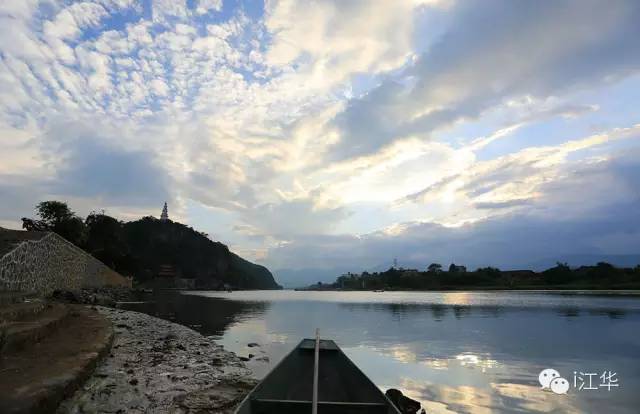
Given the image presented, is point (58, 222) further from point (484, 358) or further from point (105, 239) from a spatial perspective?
point (484, 358)

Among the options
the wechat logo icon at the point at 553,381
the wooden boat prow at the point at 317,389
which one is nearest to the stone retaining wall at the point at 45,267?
the wooden boat prow at the point at 317,389

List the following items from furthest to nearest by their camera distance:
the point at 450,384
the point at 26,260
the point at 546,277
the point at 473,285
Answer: the point at 473,285
the point at 546,277
the point at 26,260
the point at 450,384

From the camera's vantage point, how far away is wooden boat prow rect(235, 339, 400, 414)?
24.4 ft

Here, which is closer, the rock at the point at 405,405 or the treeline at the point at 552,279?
the rock at the point at 405,405

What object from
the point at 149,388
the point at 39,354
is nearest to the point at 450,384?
the point at 149,388

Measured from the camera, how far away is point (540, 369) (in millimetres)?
16234

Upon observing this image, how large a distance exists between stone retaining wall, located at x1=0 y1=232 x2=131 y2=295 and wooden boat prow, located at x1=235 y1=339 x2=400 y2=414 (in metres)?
18.4

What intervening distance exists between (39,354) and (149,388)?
115 inches

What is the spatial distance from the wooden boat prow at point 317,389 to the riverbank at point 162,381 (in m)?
1.24

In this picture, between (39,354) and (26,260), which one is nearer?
(39,354)

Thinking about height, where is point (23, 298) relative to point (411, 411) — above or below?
above

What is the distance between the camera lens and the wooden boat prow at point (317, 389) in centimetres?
743

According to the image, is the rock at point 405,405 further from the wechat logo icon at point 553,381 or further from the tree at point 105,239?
the tree at point 105,239

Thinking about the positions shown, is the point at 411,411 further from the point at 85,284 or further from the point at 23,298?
the point at 85,284
